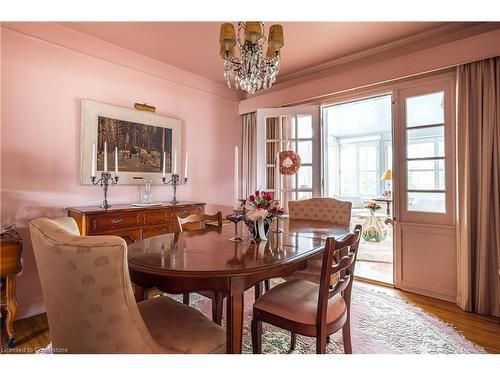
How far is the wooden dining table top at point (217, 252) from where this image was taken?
1.14m

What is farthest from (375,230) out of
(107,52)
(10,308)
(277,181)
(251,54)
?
(10,308)

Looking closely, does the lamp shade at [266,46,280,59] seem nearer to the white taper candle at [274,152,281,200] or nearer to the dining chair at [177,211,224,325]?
the dining chair at [177,211,224,325]

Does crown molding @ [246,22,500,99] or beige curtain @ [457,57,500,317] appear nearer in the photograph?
beige curtain @ [457,57,500,317]

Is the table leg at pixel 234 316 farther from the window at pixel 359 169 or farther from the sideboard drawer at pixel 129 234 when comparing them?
the window at pixel 359 169

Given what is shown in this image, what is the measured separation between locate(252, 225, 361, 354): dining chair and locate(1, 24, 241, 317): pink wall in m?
2.22

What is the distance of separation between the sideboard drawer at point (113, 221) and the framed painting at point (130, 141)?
0.58 m

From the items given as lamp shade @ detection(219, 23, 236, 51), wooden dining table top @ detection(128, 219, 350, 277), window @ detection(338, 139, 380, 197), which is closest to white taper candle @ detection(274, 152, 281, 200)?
wooden dining table top @ detection(128, 219, 350, 277)

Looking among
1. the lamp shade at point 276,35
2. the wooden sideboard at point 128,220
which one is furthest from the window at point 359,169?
the lamp shade at point 276,35

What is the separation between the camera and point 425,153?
9.07 ft

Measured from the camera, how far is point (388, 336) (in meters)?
2.01

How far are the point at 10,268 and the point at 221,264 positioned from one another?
1.79 metres

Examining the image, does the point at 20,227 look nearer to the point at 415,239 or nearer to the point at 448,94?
the point at 415,239

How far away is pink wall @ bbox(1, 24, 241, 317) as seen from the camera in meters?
2.25

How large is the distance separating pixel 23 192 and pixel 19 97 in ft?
2.77
